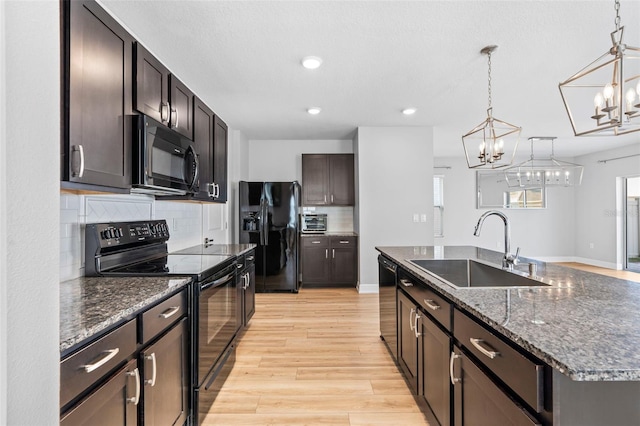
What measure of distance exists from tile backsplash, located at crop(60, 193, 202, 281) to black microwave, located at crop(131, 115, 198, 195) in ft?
0.71

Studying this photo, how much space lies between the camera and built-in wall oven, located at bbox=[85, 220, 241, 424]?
70.6 inches

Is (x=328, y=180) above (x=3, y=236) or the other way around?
above

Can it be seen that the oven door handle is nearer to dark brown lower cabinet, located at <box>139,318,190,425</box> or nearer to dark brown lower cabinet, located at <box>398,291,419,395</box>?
dark brown lower cabinet, located at <box>139,318,190,425</box>

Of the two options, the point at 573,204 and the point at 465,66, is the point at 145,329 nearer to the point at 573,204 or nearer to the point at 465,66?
the point at 465,66

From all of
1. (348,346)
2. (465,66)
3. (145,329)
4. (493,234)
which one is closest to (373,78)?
(465,66)

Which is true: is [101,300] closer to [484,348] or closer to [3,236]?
[3,236]

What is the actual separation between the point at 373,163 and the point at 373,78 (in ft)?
6.51

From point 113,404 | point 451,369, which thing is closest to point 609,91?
point 451,369

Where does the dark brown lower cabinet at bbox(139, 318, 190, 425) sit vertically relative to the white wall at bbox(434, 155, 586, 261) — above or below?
below

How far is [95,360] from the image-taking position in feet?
3.37

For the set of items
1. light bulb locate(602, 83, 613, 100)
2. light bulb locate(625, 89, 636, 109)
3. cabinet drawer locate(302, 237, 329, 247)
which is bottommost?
cabinet drawer locate(302, 237, 329, 247)

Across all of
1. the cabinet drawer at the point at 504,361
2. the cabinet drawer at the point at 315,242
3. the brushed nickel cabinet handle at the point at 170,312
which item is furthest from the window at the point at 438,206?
the brushed nickel cabinet handle at the point at 170,312

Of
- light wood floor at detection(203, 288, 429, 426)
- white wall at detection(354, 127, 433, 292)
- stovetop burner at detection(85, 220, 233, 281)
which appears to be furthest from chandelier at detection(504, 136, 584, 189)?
stovetop burner at detection(85, 220, 233, 281)

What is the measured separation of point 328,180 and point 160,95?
3734 millimetres
